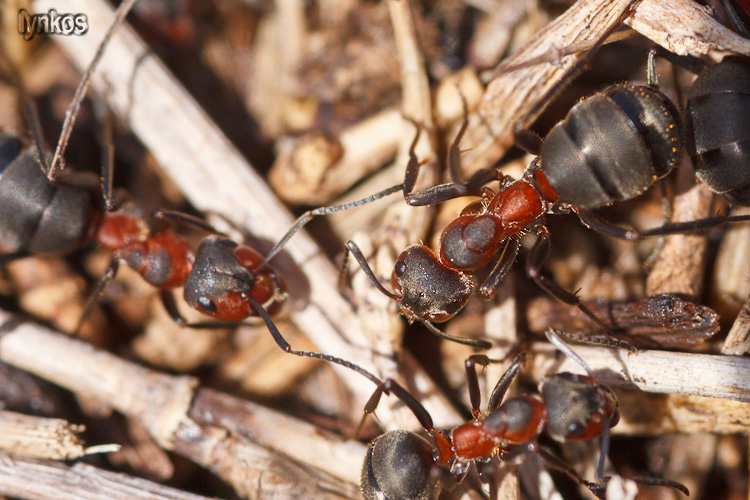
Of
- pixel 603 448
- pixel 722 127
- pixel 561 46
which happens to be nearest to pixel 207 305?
pixel 603 448

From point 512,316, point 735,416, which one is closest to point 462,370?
point 512,316

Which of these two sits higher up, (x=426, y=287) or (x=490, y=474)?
(x=426, y=287)

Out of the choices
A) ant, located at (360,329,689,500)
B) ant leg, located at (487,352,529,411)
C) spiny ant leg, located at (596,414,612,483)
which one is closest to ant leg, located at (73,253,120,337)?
ant, located at (360,329,689,500)

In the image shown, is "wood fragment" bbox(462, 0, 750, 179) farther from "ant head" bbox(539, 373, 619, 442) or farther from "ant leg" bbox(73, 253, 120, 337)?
"ant leg" bbox(73, 253, 120, 337)

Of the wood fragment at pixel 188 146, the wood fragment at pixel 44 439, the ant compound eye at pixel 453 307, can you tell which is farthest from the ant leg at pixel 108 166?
the ant compound eye at pixel 453 307

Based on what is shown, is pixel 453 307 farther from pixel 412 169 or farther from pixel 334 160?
pixel 334 160

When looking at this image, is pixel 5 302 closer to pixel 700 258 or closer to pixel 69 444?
pixel 69 444

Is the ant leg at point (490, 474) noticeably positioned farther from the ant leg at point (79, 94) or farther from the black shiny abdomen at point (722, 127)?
the ant leg at point (79, 94)
